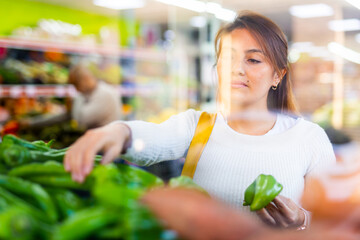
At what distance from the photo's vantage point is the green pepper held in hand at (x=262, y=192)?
33.4 inches

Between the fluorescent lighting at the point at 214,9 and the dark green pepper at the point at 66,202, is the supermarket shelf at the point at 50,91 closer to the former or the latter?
the fluorescent lighting at the point at 214,9

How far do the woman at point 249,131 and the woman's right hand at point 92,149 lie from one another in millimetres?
98

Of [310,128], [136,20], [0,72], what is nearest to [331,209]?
[310,128]

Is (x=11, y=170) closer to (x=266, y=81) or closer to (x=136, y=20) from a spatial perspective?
(x=266, y=81)

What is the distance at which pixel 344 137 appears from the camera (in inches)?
56.9

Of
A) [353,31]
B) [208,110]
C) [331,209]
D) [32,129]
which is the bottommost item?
[32,129]

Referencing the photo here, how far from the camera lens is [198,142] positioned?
1.18 meters

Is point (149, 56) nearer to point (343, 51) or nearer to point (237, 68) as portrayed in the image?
point (343, 51)

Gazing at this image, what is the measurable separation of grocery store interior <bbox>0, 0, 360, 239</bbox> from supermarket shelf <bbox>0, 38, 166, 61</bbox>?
0.5 inches

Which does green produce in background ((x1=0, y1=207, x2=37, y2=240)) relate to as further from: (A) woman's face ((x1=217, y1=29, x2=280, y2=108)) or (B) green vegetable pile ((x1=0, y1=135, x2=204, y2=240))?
(A) woman's face ((x1=217, y1=29, x2=280, y2=108))

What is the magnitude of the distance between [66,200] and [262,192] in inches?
15.7

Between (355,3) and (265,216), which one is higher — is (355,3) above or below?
above

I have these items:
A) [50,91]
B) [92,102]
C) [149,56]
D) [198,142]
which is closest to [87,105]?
[92,102]

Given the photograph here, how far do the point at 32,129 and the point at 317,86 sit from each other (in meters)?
2.53
